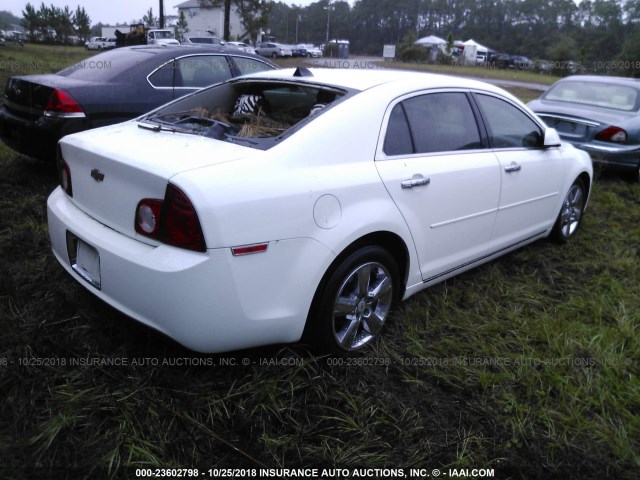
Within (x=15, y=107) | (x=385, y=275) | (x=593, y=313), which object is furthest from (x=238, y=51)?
(x=593, y=313)

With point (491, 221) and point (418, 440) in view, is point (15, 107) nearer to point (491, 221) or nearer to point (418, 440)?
point (491, 221)

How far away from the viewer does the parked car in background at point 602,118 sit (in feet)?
21.7

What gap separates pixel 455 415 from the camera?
247cm

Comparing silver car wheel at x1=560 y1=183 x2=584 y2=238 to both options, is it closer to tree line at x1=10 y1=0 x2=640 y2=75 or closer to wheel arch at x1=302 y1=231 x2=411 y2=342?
wheel arch at x1=302 y1=231 x2=411 y2=342

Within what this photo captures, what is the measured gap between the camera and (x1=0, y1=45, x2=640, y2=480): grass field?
2.17 m

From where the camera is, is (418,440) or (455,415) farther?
(455,415)

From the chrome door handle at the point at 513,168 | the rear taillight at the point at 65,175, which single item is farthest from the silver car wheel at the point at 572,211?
the rear taillight at the point at 65,175

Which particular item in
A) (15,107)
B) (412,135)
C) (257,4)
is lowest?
(15,107)

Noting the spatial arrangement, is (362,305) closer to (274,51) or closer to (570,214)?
(570,214)

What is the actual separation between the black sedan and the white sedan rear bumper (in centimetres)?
290

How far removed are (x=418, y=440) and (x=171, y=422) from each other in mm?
1066

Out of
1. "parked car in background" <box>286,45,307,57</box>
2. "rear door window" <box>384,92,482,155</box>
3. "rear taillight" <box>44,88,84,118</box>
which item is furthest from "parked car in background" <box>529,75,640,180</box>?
"parked car in background" <box>286,45,307,57</box>

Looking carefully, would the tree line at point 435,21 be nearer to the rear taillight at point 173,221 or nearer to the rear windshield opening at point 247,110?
the rear windshield opening at point 247,110

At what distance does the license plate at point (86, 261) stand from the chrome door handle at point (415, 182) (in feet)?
5.14
